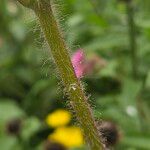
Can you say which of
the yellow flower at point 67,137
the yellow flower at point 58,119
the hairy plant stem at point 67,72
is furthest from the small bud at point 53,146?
the hairy plant stem at point 67,72

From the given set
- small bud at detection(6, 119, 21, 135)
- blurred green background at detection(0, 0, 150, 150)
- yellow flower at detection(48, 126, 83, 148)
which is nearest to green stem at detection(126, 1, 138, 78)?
blurred green background at detection(0, 0, 150, 150)

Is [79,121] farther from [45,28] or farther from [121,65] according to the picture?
[121,65]

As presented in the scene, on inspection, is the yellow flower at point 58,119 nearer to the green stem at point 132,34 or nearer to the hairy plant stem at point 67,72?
the green stem at point 132,34

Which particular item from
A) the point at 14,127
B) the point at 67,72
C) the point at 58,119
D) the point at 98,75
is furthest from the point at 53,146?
the point at 67,72

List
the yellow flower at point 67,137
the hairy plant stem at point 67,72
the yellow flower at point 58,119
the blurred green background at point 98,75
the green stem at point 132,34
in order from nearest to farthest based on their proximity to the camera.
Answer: the hairy plant stem at point 67,72
the blurred green background at point 98,75
the green stem at point 132,34
the yellow flower at point 67,137
the yellow flower at point 58,119

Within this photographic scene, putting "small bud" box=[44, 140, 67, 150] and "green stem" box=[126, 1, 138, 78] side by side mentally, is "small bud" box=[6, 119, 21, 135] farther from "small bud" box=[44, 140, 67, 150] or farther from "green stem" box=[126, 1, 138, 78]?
"green stem" box=[126, 1, 138, 78]
